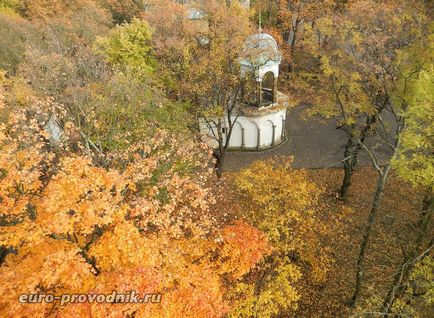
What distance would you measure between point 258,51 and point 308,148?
41.5 ft

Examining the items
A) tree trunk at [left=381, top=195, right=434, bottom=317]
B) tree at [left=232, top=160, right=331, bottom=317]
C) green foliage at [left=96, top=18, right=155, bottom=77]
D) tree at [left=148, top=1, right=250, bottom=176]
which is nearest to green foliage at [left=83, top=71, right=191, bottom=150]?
tree at [left=148, top=1, right=250, bottom=176]

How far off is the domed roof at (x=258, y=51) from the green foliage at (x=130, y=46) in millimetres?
8998

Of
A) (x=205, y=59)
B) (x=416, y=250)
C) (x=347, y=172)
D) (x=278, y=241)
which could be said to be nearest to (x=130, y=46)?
(x=205, y=59)

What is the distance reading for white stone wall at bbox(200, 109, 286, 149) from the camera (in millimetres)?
35125

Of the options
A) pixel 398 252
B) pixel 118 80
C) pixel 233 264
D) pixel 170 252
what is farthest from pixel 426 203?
pixel 118 80

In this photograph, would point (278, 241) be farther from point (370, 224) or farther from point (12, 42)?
point (12, 42)

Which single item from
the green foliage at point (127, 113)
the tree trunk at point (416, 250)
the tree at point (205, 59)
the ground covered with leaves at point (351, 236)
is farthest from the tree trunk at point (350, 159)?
the green foliage at point (127, 113)

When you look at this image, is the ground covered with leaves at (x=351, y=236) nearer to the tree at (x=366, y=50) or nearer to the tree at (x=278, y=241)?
the tree at (x=278, y=241)

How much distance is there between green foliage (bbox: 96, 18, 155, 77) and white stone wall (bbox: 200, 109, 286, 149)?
27.7 ft

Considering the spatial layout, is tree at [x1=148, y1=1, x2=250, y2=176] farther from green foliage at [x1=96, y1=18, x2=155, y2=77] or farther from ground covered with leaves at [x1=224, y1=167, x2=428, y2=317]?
ground covered with leaves at [x1=224, y1=167, x2=428, y2=317]

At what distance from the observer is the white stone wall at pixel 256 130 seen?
115 feet

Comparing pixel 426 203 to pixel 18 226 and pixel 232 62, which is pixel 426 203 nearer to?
pixel 232 62

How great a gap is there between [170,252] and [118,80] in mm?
15009

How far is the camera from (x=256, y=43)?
2920cm
